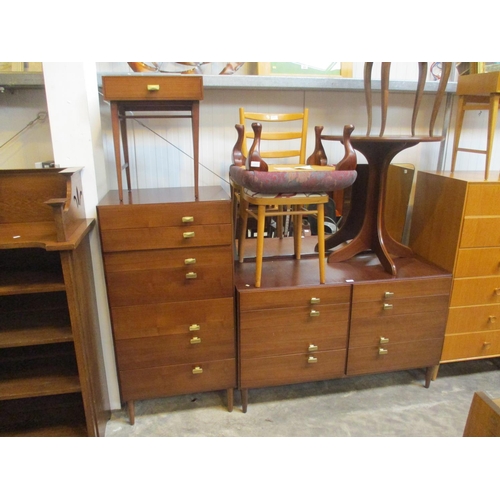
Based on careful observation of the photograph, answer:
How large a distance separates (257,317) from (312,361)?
358 mm

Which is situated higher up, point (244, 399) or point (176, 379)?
point (176, 379)

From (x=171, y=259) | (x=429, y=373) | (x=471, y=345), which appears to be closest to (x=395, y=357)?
(x=429, y=373)

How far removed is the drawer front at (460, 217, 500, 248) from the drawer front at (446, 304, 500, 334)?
342mm

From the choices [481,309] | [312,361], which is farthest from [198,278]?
[481,309]

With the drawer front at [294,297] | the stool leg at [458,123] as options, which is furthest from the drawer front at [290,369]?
the stool leg at [458,123]

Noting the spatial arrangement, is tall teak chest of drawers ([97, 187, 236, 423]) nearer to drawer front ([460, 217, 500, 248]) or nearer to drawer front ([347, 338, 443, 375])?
drawer front ([347, 338, 443, 375])

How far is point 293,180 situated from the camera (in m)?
1.55

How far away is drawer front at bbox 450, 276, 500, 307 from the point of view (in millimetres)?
1916

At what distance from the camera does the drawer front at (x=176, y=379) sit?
1.67 m

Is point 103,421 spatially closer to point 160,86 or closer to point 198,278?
point 198,278

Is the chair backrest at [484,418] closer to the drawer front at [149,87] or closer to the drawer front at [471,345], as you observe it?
the drawer front at [471,345]

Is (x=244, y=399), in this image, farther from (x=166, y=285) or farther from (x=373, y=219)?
(x=373, y=219)

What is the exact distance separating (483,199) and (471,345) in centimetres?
79
